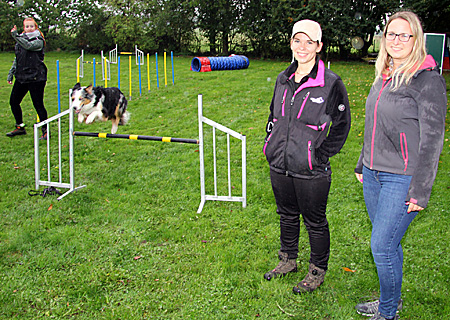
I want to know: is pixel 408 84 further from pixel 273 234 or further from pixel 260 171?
pixel 260 171

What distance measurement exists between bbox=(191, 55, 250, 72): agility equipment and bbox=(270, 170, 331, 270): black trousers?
13375mm

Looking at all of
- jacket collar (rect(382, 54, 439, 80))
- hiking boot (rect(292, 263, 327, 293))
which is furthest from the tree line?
jacket collar (rect(382, 54, 439, 80))

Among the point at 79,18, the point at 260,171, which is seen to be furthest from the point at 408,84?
the point at 79,18

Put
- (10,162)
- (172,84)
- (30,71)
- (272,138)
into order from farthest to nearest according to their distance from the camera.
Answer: (172,84), (30,71), (10,162), (272,138)

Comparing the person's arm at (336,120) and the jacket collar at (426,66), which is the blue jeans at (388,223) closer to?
the person's arm at (336,120)

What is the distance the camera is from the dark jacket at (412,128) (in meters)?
2.33

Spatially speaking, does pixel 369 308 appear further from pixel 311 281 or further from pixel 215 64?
pixel 215 64

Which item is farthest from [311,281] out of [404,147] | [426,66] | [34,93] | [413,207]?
[34,93]

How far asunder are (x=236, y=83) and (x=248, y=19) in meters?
10.4

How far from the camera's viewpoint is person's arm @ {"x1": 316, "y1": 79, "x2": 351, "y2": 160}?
295 centimetres

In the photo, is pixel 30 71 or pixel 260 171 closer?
pixel 260 171

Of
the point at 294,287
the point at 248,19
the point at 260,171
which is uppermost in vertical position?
the point at 248,19

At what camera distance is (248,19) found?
22.1 m

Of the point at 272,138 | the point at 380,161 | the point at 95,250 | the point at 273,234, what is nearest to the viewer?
the point at 380,161
